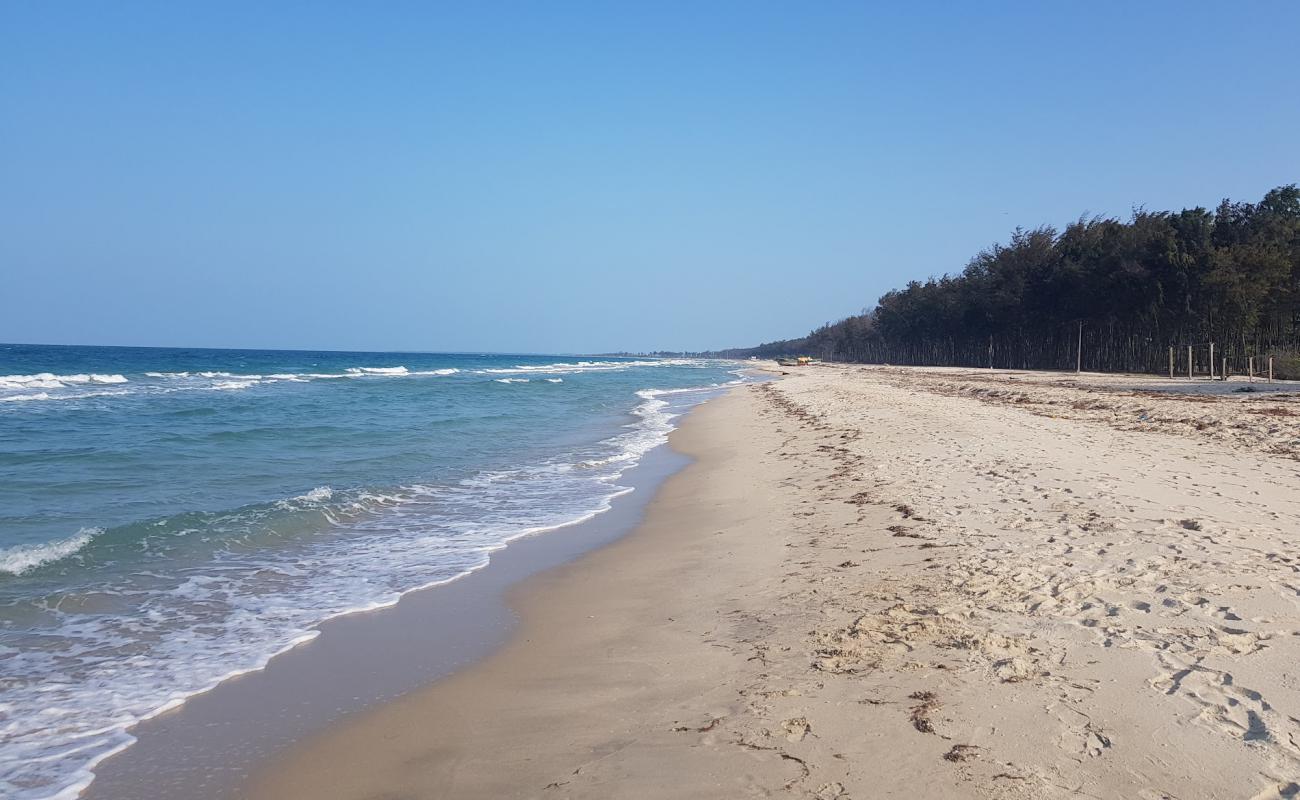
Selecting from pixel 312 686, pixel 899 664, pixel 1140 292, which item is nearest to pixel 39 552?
pixel 312 686

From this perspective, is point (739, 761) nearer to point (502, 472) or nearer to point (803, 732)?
point (803, 732)

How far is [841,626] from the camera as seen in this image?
5137mm

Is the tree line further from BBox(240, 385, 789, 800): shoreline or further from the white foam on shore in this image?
the white foam on shore

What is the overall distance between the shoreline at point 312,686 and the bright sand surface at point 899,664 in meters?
0.22

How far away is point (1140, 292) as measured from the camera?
157ft

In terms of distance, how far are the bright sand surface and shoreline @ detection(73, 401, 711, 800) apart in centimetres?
22

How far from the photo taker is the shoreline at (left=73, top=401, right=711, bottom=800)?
12.4ft

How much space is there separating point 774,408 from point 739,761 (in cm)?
2392

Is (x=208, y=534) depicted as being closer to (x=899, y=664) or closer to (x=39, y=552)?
(x=39, y=552)

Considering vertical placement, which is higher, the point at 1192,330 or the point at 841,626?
the point at 1192,330

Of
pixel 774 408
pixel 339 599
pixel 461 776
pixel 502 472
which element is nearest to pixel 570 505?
pixel 502 472

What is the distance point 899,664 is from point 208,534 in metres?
7.98

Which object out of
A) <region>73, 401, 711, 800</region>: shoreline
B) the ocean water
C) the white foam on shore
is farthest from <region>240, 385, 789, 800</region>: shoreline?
the white foam on shore

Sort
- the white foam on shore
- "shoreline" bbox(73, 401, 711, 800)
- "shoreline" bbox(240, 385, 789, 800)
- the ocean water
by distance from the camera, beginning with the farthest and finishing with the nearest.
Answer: the white foam on shore → the ocean water → "shoreline" bbox(73, 401, 711, 800) → "shoreline" bbox(240, 385, 789, 800)
